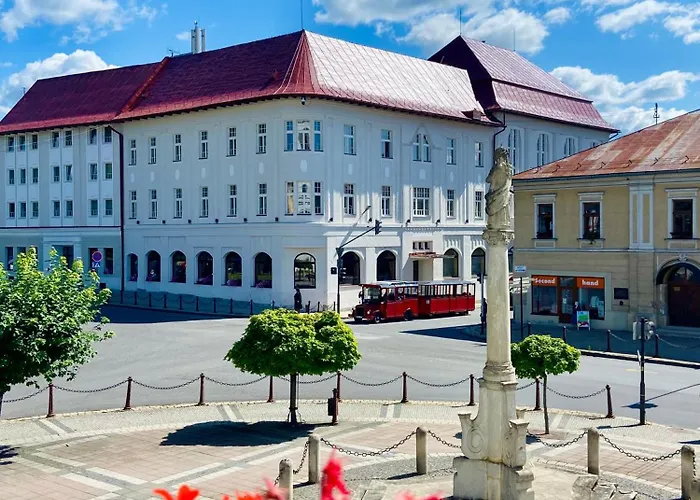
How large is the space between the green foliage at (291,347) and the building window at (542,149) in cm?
4381

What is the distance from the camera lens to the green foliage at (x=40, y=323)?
15.3 metres

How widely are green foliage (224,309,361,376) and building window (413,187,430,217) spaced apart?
31952 millimetres

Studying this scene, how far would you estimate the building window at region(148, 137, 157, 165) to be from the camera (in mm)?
51438

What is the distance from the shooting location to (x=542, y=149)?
59.2 metres

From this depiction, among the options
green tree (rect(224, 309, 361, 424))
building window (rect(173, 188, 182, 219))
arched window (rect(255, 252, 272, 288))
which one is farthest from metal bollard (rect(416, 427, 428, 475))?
building window (rect(173, 188, 182, 219))

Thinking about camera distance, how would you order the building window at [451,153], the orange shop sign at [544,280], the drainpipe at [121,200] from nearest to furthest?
the orange shop sign at [544,280] < the building window at [451,153] < the drainpipe at [121,200]

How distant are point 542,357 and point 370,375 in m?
8.12

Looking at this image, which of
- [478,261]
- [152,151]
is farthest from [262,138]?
[478,261]

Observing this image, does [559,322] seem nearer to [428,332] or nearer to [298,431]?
[428,332]

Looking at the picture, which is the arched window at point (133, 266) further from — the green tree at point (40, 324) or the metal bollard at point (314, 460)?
the metal bollard at point (314, 460)

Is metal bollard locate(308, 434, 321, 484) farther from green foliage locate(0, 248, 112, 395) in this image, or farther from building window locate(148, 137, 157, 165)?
building window locate(148, 137, 157, 165)

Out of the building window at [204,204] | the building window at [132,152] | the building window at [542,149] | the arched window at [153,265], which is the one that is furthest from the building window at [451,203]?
the building window at [132,152]

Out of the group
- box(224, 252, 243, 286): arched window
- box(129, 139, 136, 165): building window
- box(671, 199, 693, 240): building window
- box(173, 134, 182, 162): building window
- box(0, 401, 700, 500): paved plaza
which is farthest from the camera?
box(129, 139, 136, 165): building window

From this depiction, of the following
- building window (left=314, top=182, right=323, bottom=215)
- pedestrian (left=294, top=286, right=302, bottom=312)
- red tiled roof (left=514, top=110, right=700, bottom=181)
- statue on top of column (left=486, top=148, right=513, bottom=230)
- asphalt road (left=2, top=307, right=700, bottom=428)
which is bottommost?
asphalt road (left=2, top=307, right=700, bottom=428)
